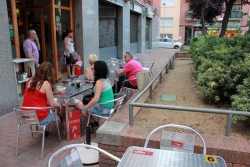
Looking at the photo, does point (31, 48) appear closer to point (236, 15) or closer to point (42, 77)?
point (42, 77)

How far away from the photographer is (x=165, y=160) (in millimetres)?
1676

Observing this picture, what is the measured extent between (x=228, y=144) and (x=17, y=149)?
2.81 metres

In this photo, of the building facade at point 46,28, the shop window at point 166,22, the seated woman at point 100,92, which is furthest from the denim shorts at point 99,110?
the shop window at point 166,22

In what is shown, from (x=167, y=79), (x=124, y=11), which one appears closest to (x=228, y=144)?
(x=167, y=79)

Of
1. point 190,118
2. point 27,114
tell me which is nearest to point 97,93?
point 27,114

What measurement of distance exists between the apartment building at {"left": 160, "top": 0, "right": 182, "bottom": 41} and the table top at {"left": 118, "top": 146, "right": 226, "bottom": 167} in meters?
39.0

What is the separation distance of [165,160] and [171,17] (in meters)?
39.8

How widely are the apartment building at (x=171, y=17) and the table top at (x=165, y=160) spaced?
39.0 m

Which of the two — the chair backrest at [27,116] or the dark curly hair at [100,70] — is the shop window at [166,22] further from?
the chair backrest at [27,116]

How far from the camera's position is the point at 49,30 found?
7355 mm

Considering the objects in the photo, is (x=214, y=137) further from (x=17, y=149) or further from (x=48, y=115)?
(x=17, y=149)

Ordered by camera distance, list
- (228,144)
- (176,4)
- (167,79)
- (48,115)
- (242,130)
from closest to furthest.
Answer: (228,144), (242,130), (48,115), (167,79), (176,4)

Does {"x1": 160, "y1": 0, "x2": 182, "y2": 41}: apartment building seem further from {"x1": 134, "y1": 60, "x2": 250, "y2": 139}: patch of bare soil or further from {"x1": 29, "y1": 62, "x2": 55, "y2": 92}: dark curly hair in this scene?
{"x1": 29, "y1": 62, "x2": 55, "y2": 92}: dark curly hair

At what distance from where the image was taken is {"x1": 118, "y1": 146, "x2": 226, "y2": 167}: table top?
162 cm
